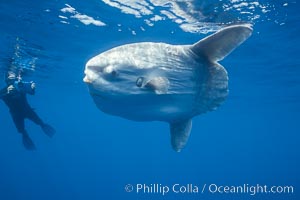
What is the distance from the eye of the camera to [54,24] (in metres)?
12.8

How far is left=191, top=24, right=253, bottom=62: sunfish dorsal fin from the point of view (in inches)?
142

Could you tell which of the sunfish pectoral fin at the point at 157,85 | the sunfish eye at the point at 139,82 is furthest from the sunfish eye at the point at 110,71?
the sunfish pectoral fin at the point at 157,85

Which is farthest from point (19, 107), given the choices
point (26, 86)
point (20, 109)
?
point (26, 86)

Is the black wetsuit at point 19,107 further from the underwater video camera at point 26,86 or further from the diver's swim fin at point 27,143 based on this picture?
the underwater video camera at point 26,86

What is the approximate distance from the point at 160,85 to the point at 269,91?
25.4 meters

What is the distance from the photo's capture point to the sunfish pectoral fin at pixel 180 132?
181 inches

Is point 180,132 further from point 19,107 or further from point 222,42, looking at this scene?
point 19,107

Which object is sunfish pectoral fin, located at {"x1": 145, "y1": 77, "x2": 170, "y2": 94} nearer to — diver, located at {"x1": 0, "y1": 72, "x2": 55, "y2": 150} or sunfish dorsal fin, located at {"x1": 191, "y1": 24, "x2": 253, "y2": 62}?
sunfish dorsal fin, located at {"x1": 191, "y1": 24, "x2": 253, "y2": 62}

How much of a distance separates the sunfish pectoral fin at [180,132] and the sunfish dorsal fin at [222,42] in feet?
3.80

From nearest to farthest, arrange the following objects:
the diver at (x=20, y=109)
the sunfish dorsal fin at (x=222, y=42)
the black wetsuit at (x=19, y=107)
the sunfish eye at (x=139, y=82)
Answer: the sunfish eye at (x=139, y=82), the sunfish dorsal fin at (x=222, y=42), the diver at (x=20, y=109), the black wetsuit at (x=19, y=107)

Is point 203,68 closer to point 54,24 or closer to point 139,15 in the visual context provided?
point 139,15

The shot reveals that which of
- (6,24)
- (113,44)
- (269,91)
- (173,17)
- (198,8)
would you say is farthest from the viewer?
(269,91)

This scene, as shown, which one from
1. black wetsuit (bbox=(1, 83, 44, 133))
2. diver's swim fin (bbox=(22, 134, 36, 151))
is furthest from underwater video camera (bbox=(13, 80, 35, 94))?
diver's swim fin (bbox=(22, 134, 36, 151))

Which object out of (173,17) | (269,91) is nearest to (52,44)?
(173,17)
